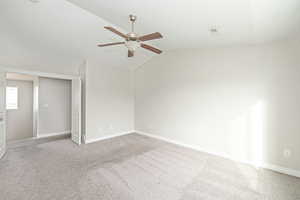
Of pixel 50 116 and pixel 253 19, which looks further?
pixel 50 116

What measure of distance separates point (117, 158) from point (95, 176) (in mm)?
704

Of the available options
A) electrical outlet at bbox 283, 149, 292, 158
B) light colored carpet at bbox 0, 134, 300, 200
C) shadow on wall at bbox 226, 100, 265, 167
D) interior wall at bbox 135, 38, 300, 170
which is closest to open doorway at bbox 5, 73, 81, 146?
light colored carpet at bbox 0, 134, 300, 200

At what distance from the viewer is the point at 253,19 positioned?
181cm

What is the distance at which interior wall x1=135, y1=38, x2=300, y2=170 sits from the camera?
87.2 inches

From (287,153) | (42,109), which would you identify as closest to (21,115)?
(42,109)

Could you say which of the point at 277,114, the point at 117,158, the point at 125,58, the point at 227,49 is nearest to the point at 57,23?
the point at 125,58

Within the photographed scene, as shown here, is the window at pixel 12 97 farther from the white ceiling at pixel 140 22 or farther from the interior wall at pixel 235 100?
the interior wall at pixel 235 100

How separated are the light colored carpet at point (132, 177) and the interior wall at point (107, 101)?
3.15 ft

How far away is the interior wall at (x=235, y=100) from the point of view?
7.27 ft

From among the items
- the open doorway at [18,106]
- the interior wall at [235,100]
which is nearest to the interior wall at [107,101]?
the interior wall at [235,100]

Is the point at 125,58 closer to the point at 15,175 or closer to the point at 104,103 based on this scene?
Answer: the point at 104,103

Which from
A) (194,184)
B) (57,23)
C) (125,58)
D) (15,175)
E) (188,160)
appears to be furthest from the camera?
(125,58)

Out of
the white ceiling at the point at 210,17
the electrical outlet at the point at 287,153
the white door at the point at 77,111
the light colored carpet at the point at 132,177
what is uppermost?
the white ceiling at the point at 210,17

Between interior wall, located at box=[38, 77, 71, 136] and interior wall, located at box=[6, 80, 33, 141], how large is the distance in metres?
0.83
